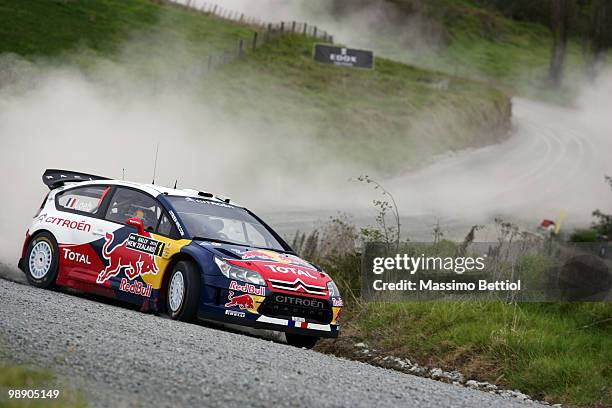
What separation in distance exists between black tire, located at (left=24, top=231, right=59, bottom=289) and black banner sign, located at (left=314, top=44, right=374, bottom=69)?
46481 millimetres

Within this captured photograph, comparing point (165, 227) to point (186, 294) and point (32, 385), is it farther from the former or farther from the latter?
point (32, 385)

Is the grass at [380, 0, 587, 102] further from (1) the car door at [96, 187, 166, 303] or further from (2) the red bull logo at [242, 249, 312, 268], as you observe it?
(2) the red bull logo at [242, 249, 312, 268]

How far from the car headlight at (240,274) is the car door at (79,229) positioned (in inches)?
76.8

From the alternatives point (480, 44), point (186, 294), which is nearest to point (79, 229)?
point (186, 294)

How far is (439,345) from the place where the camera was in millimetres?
11102

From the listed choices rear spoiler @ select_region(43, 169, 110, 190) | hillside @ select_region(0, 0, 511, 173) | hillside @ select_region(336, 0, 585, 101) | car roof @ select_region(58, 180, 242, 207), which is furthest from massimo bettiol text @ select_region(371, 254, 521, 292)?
hillside @ select_region(336, 0, 585, 101)

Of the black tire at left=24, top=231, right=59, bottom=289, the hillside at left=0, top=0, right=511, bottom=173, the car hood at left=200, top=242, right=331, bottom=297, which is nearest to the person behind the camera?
the car hood at left=200, top=242, right=331, bottom=297

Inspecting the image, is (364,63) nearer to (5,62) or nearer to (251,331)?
(5,62)

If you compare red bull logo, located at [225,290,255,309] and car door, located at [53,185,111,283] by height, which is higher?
car door, located at [53,185,111,283]

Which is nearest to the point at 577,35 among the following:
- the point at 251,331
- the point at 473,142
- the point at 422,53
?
the point at 422,53

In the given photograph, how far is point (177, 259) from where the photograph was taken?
1119 centimetres

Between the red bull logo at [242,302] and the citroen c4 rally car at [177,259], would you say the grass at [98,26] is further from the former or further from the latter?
the red bull logo at [242,302]

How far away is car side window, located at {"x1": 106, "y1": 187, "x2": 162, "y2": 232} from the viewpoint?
468 inches

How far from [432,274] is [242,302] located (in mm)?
3054
